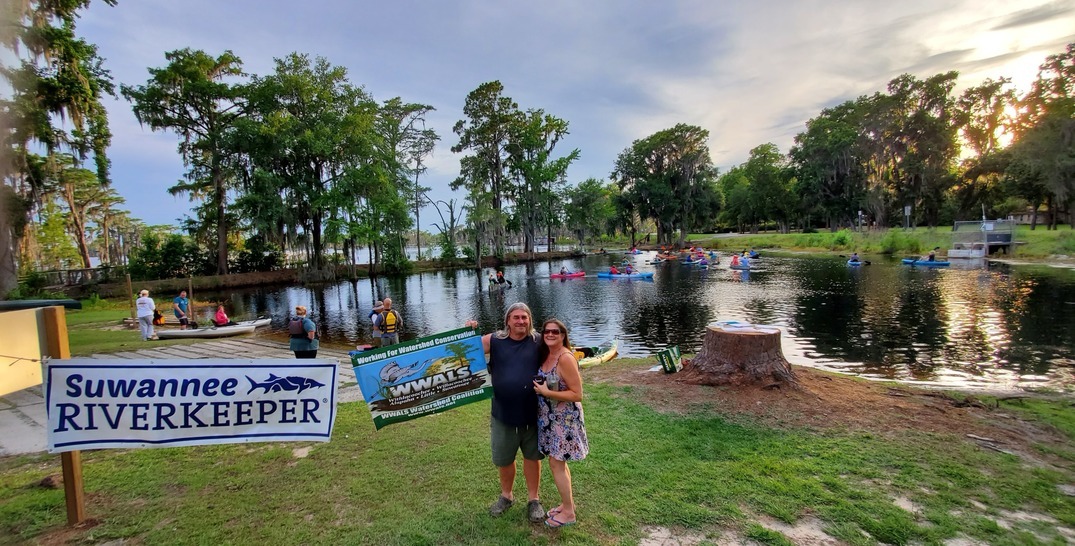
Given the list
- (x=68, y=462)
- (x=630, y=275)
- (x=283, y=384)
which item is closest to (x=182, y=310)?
(x=68, y=462)

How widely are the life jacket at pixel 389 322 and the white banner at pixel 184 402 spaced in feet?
23.3

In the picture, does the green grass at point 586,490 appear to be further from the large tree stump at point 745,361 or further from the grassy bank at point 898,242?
the grassy bank at point 898,242

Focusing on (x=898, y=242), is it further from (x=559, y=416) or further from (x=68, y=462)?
(x=68, y=462)

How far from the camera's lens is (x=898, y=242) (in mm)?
41406

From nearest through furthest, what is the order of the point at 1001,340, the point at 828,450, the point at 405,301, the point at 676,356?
the point at 828,450 < the point at 676,356 < the point at 1001,340 < the point at 405,301

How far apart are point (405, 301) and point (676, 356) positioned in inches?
861

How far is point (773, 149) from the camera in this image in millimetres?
79625

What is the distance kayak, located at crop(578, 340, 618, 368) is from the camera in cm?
989

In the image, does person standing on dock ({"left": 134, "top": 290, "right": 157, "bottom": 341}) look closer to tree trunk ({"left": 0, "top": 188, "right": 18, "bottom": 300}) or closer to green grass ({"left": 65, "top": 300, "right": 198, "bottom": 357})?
green grass ({"left": 65, "top": 300, "right": 198, "bottom": 357})

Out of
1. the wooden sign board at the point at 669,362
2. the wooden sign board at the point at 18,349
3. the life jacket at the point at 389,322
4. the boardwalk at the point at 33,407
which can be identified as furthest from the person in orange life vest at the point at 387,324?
the wooden sign board at the point at 669,362

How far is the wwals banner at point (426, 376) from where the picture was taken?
3873 mm

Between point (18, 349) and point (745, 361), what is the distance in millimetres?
10642

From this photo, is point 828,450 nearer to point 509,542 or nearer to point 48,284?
point 509,542

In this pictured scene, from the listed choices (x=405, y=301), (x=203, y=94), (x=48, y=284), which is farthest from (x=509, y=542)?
(x=203, y=94)
